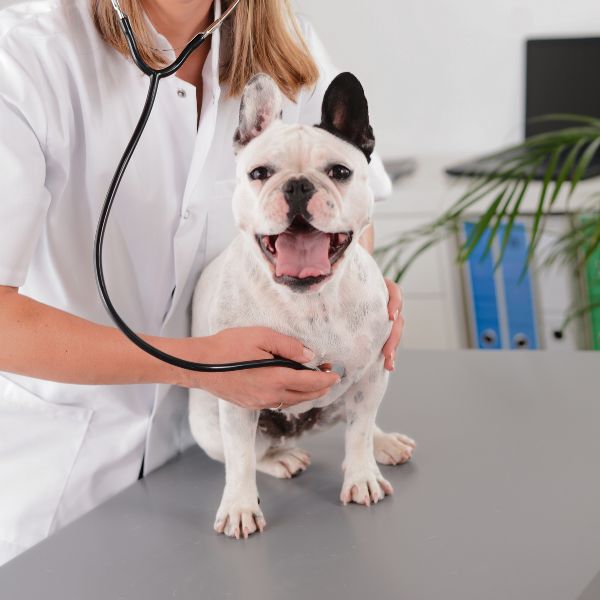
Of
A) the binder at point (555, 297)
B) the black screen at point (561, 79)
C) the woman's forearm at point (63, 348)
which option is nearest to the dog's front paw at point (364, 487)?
the woman's forearm at point (63, 348)

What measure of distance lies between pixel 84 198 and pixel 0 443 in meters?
0.31

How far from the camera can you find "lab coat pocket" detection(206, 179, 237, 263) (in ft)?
3.53

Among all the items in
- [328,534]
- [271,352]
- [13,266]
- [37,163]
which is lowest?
[328,534]

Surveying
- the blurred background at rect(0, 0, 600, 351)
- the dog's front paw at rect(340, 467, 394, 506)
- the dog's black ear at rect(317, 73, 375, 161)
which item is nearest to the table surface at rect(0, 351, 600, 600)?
the dog's front paw at rect(340, 467, 394, 506)

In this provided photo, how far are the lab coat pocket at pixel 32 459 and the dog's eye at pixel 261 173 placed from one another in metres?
0.41

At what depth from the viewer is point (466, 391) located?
4.17 ft

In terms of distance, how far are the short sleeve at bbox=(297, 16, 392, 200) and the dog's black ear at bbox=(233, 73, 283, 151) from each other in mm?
286

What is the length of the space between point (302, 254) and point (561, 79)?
232 centimetres

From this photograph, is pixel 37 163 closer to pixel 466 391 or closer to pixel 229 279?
pixel 229 279

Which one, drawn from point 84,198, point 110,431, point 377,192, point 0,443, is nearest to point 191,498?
point 110,431

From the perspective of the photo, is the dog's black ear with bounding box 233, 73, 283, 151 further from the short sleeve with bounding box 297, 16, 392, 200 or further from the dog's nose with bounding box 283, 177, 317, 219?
the short sleeve with bounding box 297, 16, 392, 200

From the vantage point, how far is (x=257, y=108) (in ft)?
2.77

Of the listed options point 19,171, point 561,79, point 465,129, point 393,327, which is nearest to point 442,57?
point 465,129

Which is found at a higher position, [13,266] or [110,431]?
[13,266]
